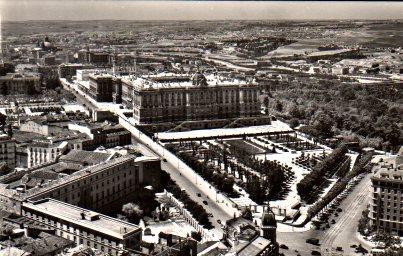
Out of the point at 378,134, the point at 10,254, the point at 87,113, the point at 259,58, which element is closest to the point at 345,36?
the point at 259,58

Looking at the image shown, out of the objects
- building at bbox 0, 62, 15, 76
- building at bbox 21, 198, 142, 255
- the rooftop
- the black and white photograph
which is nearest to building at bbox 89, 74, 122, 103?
the black and white photograph

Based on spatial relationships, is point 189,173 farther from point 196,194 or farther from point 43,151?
point 43,151

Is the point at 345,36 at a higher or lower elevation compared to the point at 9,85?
higher

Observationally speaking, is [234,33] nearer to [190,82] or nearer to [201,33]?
[201,33]

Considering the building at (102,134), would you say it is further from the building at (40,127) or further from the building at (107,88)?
the building at (107,88)

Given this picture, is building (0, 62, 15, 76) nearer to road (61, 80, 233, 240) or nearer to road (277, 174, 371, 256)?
road (61, 80, 233, 240)

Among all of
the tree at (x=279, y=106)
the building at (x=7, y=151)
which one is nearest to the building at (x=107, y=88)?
the tree at (x=279, y=106)
